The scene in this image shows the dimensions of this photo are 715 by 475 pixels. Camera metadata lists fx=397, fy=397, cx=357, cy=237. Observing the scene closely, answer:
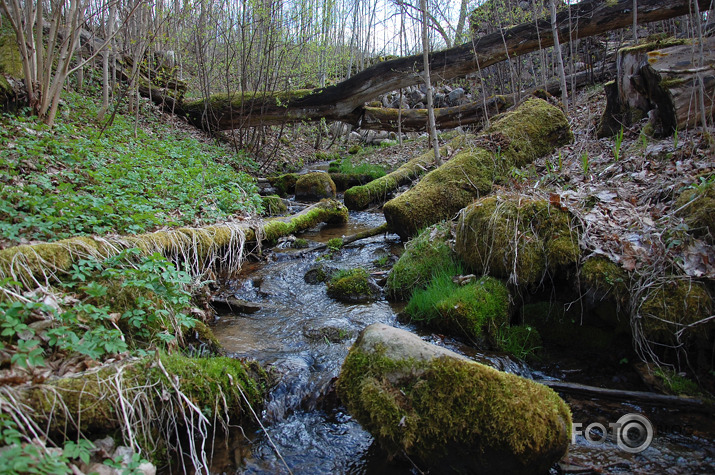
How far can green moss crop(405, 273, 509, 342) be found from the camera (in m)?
3.80

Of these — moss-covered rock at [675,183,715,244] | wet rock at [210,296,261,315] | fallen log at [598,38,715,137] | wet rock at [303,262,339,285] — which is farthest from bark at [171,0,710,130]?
wet rock at [210,296,261,315]

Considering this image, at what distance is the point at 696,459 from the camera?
2453mm

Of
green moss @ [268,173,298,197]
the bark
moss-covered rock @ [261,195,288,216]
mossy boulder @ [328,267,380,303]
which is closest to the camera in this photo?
mossy boulder @ [328,267,380,303]

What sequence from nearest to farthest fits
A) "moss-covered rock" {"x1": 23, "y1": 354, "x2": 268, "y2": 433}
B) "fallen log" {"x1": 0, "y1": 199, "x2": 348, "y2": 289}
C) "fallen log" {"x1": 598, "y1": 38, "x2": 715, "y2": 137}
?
"moss-covered rock" {"x1": 23, "y1": 354, "x2": 268, "y2": 433}, "fallen log" {"x1": 0, "y1": 199, "x2": 348, "y2": 289}, "fallen log" {"x1": 598, "y1": 38, "x2": 715, "y2": 137}

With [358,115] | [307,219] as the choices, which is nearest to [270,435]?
[307,219]

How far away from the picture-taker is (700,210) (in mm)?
3301

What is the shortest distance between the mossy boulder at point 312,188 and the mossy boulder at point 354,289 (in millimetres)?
5767

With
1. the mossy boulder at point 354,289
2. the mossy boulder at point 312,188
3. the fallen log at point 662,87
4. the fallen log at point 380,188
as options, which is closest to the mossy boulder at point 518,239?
the mossy boulder at point 354,289

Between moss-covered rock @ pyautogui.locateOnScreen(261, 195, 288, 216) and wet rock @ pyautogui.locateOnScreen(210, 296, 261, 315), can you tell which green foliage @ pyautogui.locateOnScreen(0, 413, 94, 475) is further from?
moss-covered rock @ pyautogui.locateOnScreen(261, 195, 288, 216)

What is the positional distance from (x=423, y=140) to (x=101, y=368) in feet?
44.4

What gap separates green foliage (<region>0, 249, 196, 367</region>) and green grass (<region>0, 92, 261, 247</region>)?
0.95m

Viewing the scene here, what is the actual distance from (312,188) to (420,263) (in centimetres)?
632

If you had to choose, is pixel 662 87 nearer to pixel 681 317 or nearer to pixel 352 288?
pixel 681 317

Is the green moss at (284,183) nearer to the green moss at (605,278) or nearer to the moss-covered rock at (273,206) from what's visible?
the moss-covered rock at (273,206)
